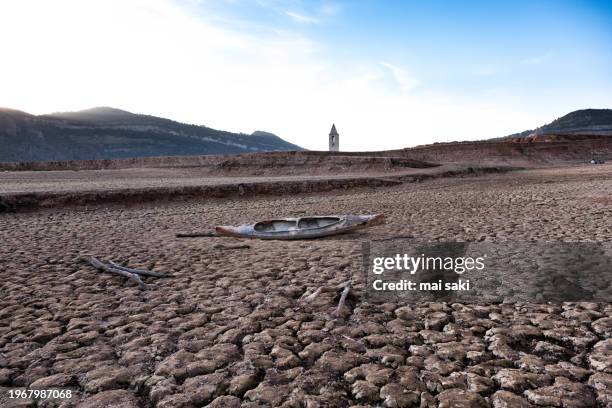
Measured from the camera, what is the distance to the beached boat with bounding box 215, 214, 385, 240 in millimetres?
5605

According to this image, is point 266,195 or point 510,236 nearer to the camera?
point 510,236

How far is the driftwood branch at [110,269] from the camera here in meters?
3.58

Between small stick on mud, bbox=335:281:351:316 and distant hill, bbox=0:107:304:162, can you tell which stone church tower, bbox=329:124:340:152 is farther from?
distant hill, bbox=0:107:304:162

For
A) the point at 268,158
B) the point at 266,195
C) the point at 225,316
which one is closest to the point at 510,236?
the point at 225,316

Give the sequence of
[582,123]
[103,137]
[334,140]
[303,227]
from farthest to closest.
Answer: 1. [103,137]
2. [582,123]
3. [334,140]
4. [303,227]

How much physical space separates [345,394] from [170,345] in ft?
3.92

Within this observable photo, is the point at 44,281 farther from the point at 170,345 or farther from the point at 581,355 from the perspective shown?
the point at 581,355

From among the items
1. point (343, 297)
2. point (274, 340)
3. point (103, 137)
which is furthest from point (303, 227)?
point (103, 137)

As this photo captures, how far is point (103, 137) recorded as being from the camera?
290ft

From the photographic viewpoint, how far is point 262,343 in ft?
7.83

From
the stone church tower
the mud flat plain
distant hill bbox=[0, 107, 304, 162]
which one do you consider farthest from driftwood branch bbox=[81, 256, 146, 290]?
distant hill bbox=[0, 107, 304, 162]

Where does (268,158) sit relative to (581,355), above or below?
above

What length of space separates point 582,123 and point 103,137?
109 meters

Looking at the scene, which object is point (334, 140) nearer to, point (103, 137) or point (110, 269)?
point (110, 269)
